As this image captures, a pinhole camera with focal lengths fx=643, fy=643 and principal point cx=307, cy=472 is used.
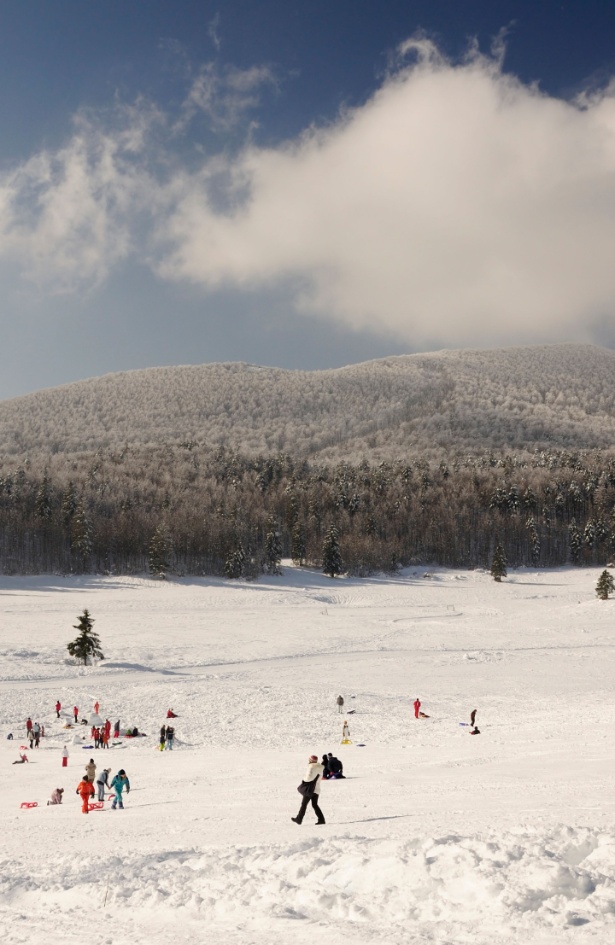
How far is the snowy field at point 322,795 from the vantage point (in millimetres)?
9031

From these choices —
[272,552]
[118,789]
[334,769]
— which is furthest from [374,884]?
[272,552]

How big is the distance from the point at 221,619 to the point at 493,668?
102 ft

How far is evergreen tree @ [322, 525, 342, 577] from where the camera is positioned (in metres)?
103

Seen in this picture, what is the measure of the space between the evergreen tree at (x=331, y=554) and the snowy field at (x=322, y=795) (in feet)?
144

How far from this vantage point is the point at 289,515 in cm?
12575

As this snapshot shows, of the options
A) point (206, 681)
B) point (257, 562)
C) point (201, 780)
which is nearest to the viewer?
point (201, 780)

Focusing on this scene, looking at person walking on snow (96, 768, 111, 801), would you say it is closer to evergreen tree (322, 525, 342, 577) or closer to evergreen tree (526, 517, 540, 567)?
evergreen tree (322, 525, 342, 577)

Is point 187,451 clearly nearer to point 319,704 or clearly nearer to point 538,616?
point 538,616

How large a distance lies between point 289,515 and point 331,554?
2393 cm

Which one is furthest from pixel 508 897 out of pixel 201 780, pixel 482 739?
pixel 482 739

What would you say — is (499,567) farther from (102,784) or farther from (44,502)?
(102,784)

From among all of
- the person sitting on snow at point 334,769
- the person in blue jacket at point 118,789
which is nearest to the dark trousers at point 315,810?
the person sitting on snow at point 334,769

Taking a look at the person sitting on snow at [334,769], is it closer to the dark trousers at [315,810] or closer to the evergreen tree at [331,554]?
the dark trousers at [315,810]

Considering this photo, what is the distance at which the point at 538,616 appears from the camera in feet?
231
